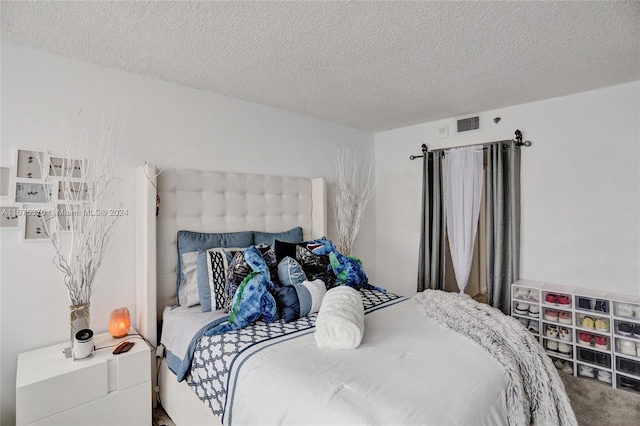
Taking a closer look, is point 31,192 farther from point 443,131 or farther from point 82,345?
point 443,131

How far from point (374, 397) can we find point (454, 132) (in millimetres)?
2985

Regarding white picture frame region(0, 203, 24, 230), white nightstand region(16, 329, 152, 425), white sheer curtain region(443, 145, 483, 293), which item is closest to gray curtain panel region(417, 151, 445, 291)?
white sheer curtain region(443, 145, 483, 293)

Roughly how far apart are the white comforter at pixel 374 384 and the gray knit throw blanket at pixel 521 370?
5 centimetres

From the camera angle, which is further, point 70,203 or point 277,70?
point 277,70

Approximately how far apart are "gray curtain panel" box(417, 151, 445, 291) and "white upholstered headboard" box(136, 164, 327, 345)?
119 centimetres

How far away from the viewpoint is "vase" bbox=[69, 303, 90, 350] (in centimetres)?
173

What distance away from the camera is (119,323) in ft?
6.37

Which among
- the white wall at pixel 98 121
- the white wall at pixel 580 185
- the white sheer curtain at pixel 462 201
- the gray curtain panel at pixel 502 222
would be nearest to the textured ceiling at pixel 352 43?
the white wall at pixel 98 121

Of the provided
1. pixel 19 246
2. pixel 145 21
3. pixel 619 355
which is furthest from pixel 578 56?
pixel 19 246

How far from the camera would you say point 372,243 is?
4.03 meters

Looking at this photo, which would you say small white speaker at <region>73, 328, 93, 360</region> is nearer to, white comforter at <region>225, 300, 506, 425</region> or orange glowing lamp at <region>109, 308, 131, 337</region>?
orange glowing lamp at <region>109, 308, 131, 337</region>

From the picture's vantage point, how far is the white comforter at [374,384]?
1067mm

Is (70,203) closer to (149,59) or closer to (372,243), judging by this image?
(149,59)

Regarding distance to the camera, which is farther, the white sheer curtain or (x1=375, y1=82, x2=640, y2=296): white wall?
the white sheer curtain
